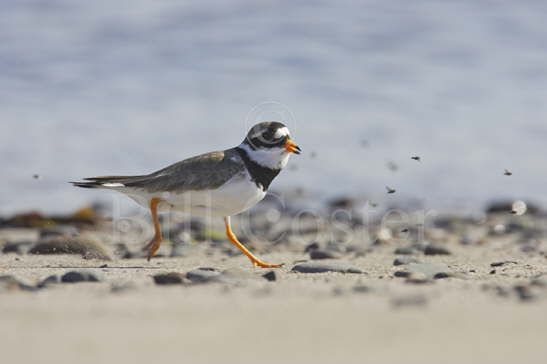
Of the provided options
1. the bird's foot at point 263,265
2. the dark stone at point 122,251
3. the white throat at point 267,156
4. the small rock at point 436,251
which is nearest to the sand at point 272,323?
the bird's foot at point 263,265

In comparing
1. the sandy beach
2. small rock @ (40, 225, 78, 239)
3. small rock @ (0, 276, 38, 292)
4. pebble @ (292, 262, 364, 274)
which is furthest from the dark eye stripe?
small rock @ (40, 225, 78, 239)

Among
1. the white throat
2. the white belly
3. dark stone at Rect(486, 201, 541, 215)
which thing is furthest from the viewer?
dark stone at Rect(486, 201, 541, 215)

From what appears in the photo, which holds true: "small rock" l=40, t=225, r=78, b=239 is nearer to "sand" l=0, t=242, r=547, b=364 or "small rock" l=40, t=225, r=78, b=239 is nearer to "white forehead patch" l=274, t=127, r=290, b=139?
"white forehead patch" l=274, t=127, r=290, b=139

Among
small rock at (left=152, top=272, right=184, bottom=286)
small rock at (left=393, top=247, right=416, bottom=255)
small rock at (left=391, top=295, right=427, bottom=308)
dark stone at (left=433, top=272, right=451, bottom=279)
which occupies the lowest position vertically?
small rock at (left=391, top=295, right=427, bottom=308)

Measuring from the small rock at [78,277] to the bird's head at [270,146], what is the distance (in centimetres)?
208

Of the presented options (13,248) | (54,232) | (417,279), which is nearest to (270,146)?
(417,279)

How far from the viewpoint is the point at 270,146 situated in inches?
253

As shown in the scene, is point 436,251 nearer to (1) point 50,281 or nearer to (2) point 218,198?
(2) point 218,198

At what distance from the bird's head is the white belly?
0.25 metres

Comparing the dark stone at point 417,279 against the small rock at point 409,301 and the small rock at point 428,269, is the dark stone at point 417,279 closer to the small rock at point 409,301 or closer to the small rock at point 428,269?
the small rock at point 428,269

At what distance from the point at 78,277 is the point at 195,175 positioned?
1.78 m

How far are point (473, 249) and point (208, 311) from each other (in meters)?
5.68

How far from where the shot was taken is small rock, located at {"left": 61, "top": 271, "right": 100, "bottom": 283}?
469cm

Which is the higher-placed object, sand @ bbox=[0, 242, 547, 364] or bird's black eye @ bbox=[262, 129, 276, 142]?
bird's black eye @ bbox=[262, 129, 276, 142]
